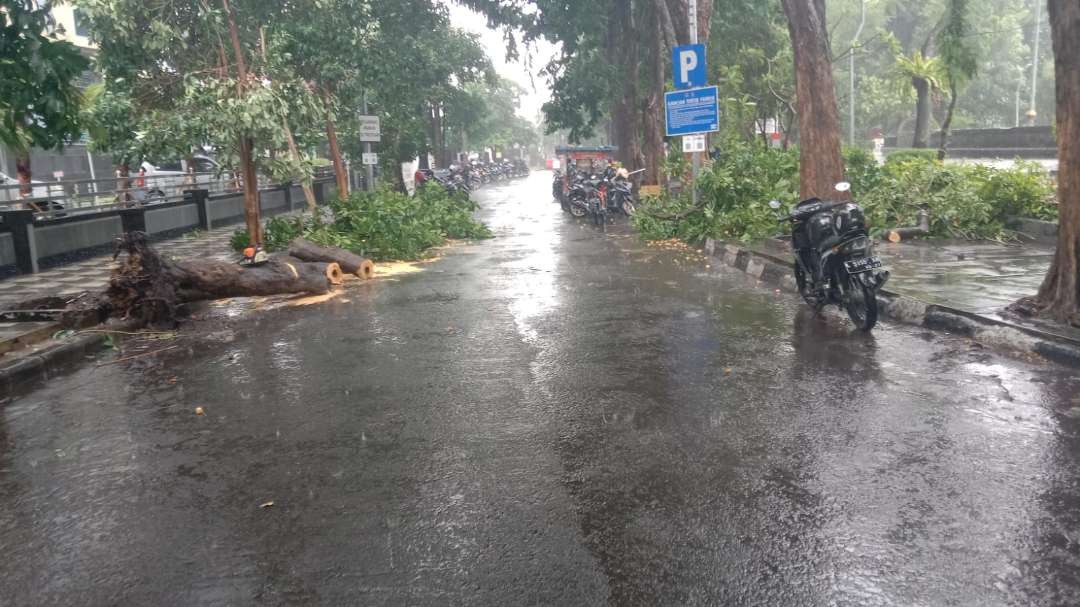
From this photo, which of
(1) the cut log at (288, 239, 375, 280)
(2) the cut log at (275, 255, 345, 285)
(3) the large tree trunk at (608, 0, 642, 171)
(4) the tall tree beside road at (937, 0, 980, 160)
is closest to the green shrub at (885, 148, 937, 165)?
(4) the tall tree beside road at (937, 0, 980, 160)

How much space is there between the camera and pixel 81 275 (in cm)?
1349

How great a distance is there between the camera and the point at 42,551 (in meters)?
3.76

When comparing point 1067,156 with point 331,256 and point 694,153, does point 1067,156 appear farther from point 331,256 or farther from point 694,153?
point 694,153

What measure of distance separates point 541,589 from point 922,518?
179 centimetres

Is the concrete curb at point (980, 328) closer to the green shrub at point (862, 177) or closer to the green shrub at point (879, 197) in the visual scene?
the green shrub at point (879, 197)

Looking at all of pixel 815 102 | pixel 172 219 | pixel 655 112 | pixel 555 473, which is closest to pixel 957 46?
pixel 655 112

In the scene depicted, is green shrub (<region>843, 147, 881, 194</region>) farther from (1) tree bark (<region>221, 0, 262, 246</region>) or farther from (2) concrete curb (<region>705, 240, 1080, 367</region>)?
(1) tree bark (<region>221, 0, 262, 246</region>)

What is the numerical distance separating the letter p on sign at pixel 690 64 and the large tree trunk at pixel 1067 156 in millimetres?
9631

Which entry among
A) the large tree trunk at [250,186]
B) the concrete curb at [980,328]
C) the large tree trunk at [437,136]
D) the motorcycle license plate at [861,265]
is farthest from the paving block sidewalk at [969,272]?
the large tree trunk at [437,136]

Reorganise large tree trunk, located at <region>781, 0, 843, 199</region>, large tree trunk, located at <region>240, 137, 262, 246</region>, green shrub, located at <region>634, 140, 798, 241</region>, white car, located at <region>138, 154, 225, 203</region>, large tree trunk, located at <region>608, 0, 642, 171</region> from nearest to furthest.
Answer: large tree trunk, located at <region>240, 137, 262, 246</region> < large tree trunk, located at <region>781, 0, 843, 199</region> < green shrub, located at <region>634, 140, 798, 241</region> < white car, located at <region>138, 154, 225, 203</region> < large tree trunk, located at <region>608, 0, 642, 171</region>

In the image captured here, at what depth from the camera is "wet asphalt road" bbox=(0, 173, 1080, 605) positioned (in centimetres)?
335

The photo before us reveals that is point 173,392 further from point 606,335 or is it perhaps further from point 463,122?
point 463,122

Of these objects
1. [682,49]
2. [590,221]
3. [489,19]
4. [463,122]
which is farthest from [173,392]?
[463,122]

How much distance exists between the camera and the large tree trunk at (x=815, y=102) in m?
13.4
